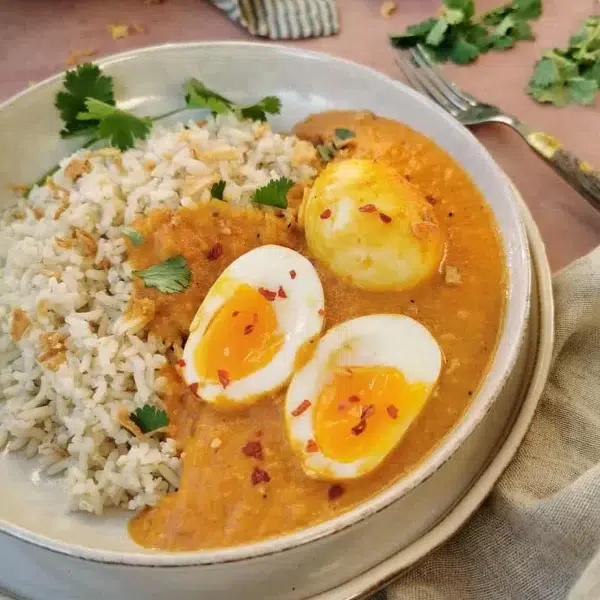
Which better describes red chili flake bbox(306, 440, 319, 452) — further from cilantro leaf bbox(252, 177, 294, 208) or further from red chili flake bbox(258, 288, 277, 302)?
cilantro leaf bbox(252, 177, 294, 208)

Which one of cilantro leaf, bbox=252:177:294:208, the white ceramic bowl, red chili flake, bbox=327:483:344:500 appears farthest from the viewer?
cilantro leaf, bbox=252:177:294:208

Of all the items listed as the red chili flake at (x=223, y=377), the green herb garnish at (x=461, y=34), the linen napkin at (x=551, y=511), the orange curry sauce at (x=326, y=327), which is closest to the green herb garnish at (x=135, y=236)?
the orange curry sauce at (x=326, y=327)

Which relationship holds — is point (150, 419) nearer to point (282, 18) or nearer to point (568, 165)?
point (568, 165)

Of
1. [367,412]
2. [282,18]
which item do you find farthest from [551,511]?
[282,18]

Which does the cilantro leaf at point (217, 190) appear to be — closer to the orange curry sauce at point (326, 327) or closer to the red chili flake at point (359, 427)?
the orange curry sauce at point (326, 327)

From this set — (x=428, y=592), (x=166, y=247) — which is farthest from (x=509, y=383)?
(x=166, y=247)

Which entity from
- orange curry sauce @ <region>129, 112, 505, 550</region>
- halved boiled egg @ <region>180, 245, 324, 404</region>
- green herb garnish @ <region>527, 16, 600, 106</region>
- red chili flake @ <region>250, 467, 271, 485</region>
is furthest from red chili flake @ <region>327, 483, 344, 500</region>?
green herb garnish @ <region>527, 16, 600, 106</region>
